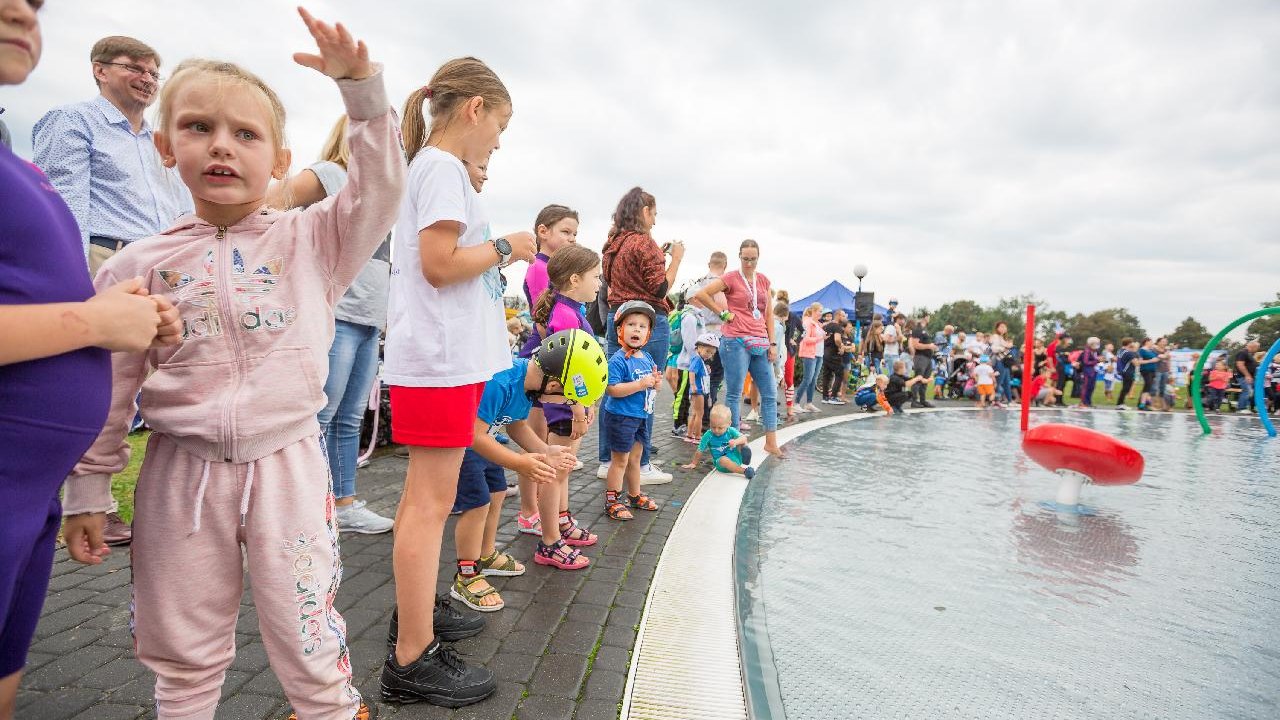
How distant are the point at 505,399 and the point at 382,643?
3.27 ft

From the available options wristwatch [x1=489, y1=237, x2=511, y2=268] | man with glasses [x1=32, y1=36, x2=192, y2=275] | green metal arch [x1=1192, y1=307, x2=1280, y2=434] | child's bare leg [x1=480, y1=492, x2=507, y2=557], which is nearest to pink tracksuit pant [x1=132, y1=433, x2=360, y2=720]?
wristwatch [x1=489, y1=237, x2=511, y2=268]

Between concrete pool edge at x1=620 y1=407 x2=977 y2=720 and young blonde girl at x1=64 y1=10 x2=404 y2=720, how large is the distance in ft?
3.23

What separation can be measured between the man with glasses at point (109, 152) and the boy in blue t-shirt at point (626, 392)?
2.59 metres

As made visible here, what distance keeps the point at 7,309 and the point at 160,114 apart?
657 millimetres

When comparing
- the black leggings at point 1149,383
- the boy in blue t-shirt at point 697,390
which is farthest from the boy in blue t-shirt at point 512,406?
the black leggings at point 1149,383

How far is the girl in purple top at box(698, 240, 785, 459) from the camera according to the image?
19.4 feet

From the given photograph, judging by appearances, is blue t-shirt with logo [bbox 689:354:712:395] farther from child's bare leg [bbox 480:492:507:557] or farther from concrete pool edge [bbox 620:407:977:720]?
child's bare leg [bbox 480:492:507:557]

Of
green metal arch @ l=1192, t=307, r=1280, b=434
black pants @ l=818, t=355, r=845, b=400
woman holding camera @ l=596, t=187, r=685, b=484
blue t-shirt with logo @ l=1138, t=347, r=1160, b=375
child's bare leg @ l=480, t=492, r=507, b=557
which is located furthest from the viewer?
blue t-shirt with logo @ l=1138, t=347, r=1160, b=375

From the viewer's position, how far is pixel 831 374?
1400cm

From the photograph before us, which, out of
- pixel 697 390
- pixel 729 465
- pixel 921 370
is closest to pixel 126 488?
pixel 729 465

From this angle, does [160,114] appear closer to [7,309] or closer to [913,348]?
[7,309]

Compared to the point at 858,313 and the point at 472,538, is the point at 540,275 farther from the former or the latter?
the point at 858,313

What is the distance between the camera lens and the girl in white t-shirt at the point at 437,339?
1.92m

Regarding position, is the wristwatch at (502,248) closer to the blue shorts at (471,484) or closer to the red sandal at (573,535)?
the blue shorts at (471,484)
